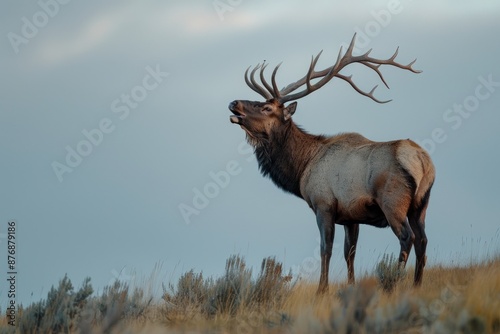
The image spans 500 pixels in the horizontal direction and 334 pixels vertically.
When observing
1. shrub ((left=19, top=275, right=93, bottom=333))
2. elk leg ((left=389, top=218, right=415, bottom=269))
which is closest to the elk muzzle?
elk leg ((left=389, top=218, right=415, bottom=269))

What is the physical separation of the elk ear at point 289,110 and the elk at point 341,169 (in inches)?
0.6

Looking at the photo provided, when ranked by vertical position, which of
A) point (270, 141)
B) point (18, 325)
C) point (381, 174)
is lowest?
point (18, 325)

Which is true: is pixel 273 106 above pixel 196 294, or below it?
above

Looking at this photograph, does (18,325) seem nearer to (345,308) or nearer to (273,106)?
(345,308)

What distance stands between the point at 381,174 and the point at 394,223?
64 centimetres

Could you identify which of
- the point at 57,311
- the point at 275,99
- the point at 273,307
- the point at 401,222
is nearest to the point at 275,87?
the point at 275,99

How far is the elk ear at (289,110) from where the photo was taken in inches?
433

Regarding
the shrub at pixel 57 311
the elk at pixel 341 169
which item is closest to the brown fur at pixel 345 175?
the elk at pixel 341 169

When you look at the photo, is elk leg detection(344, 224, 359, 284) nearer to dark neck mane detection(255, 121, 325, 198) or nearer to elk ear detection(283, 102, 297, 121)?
dark neck mane detection(255, 121, 325, 198)

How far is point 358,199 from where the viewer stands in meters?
9.40

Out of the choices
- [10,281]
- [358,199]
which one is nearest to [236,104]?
[358,199]

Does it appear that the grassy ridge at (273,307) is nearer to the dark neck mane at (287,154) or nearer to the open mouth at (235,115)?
the dark neck mane at (287,154)

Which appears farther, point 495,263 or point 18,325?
point 495,263

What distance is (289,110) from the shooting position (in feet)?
36.2
